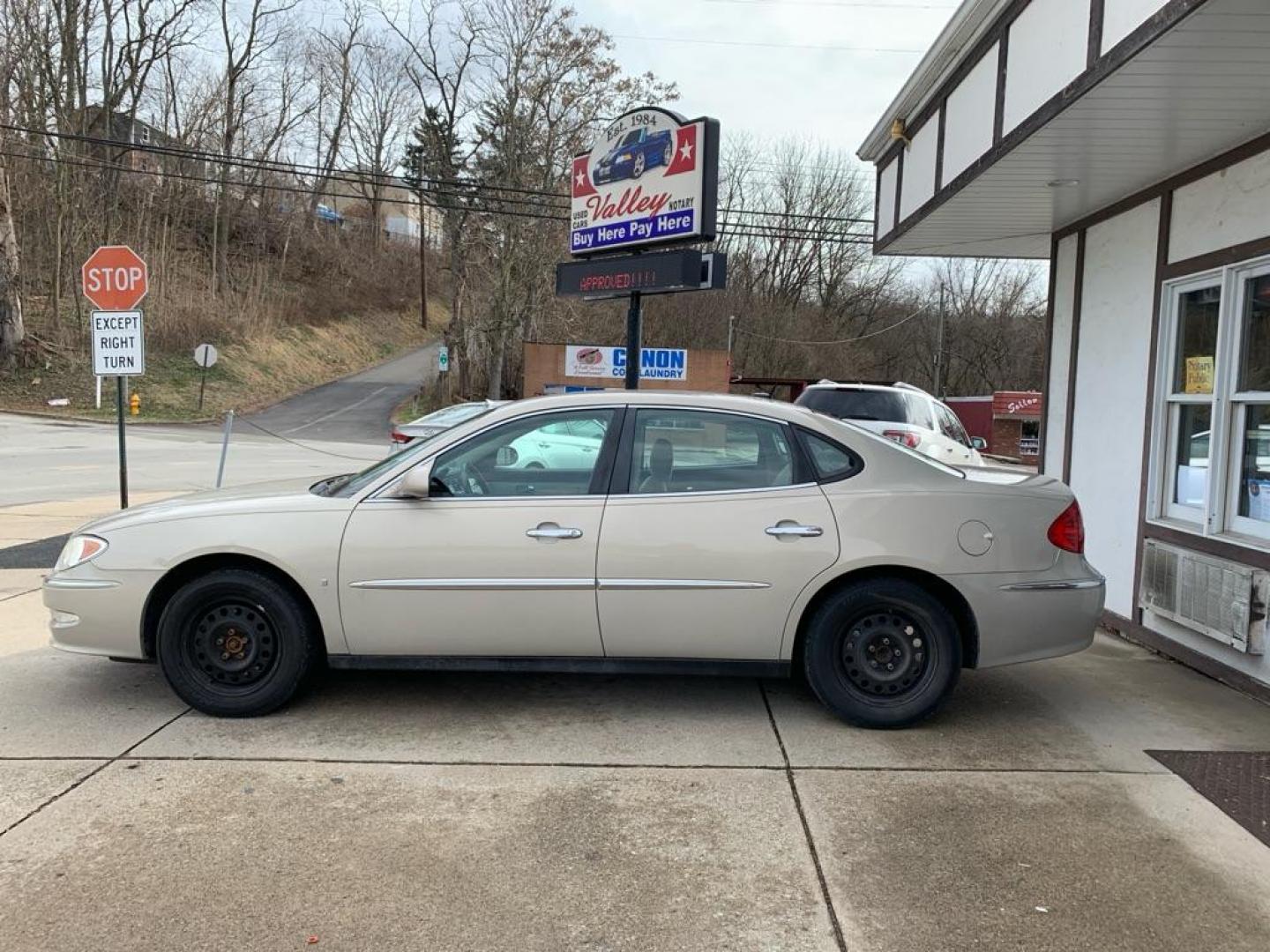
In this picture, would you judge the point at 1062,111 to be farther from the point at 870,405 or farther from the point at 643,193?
the point at 870,405

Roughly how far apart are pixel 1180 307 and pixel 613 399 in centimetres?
390

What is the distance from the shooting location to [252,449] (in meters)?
23.2

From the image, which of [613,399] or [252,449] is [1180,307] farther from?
[252,449]

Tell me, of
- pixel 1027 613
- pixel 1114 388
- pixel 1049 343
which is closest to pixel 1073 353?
pixel 1049 343

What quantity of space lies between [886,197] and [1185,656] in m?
5.06

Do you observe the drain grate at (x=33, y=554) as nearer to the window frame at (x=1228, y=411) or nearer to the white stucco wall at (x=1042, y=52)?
the white stucco wall at (x=1042, y=52)

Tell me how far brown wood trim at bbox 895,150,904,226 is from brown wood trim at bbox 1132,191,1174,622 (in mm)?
2578

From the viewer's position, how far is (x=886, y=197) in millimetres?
8836

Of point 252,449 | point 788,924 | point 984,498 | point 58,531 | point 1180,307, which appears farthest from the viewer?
point 252,449

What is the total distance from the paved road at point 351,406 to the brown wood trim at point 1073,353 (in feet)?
78.0

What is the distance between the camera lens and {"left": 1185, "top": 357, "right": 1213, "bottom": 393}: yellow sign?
18.2 ft

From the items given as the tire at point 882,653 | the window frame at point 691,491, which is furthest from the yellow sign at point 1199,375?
the window frame at point 691,491

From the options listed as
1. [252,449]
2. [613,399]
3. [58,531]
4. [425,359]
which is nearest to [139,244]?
[425,359]

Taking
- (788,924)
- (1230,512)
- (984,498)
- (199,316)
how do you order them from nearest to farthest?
(788,924) < (984,498) < (1230,512) < (199,316)
